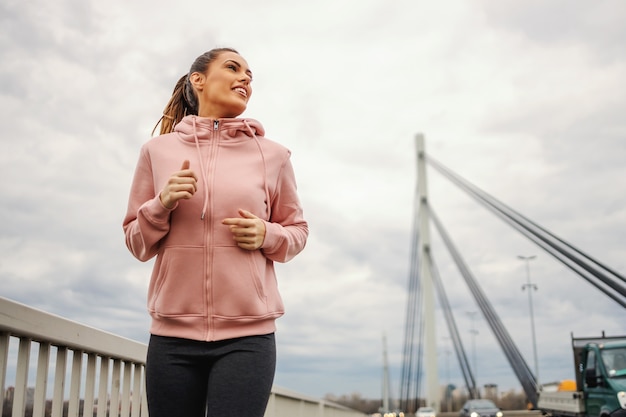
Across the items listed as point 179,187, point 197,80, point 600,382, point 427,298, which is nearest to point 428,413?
point 427,298

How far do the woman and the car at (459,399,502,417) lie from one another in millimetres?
16819

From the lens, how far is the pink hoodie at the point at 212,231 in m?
1.87

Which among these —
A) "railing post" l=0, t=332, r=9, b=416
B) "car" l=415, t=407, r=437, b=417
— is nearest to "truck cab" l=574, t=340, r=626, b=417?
"railing post" l=0, t=332, r=9, b=416

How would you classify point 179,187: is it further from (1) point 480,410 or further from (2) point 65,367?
(1) point 480,410

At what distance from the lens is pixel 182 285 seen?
6.16 feet

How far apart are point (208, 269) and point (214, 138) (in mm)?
429

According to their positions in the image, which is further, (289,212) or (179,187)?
(289,212)

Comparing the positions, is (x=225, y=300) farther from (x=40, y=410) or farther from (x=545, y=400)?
(x=545, y=400)

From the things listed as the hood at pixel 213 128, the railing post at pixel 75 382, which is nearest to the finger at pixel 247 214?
the hood at pixel 213 128

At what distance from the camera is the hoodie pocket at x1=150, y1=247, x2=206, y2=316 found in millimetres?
1863

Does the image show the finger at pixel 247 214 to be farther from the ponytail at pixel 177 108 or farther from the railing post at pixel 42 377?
the railing post at pixel 42 377

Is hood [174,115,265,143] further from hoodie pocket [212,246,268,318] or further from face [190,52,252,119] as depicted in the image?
hoodie pocket [212,246,268,318]

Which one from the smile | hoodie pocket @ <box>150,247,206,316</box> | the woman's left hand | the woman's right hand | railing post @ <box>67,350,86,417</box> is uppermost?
the smile

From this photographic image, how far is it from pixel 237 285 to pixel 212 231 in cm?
16
